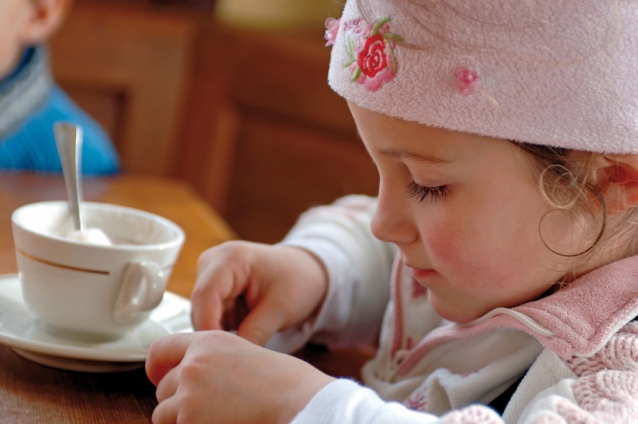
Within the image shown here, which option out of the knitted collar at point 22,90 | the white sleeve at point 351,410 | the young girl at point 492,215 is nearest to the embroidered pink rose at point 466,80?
the young girl at point 492,215

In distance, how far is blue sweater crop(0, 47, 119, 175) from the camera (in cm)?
154

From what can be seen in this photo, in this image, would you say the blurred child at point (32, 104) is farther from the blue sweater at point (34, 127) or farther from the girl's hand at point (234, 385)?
the girl's hand at point (234, 385)

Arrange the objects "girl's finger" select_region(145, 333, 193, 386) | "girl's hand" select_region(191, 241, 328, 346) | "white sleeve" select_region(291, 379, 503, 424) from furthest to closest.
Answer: "girl's hand" select_region(191, 241, 328, 346), "girl's finger" select_region(145, 333, 193, 386), "white sleeve" select_region(291, 379, 503, 424)

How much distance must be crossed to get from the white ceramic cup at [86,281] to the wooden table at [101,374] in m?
0.04

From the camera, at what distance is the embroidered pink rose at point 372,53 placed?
1.89ft

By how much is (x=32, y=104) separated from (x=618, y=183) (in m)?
1.29

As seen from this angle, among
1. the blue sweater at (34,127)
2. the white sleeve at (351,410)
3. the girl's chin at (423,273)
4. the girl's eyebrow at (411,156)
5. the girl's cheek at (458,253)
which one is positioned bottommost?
the blue sweater at (34,127)

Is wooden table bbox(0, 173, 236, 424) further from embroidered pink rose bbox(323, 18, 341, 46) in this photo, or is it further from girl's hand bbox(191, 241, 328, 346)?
embroidered pink rose bbox(323, 18, 341, 46)

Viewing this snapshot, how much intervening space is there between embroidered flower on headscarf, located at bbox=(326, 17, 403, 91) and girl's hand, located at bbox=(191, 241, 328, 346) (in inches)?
9.7

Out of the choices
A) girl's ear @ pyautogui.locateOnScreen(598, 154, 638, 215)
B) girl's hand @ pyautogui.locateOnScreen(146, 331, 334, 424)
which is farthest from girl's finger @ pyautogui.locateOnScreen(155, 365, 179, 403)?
girl's ear @ pyautogui.locateOnScreen(598, 154, 638, 215)

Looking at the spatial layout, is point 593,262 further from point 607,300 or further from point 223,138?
point 223,138

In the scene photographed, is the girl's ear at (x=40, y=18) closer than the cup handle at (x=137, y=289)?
No

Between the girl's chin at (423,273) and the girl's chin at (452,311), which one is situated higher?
the girl's chin at (423,273)

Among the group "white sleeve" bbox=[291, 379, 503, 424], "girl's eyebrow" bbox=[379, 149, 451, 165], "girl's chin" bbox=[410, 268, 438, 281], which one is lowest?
"white sleeve" bbox=[291, 379, 503, 424]
